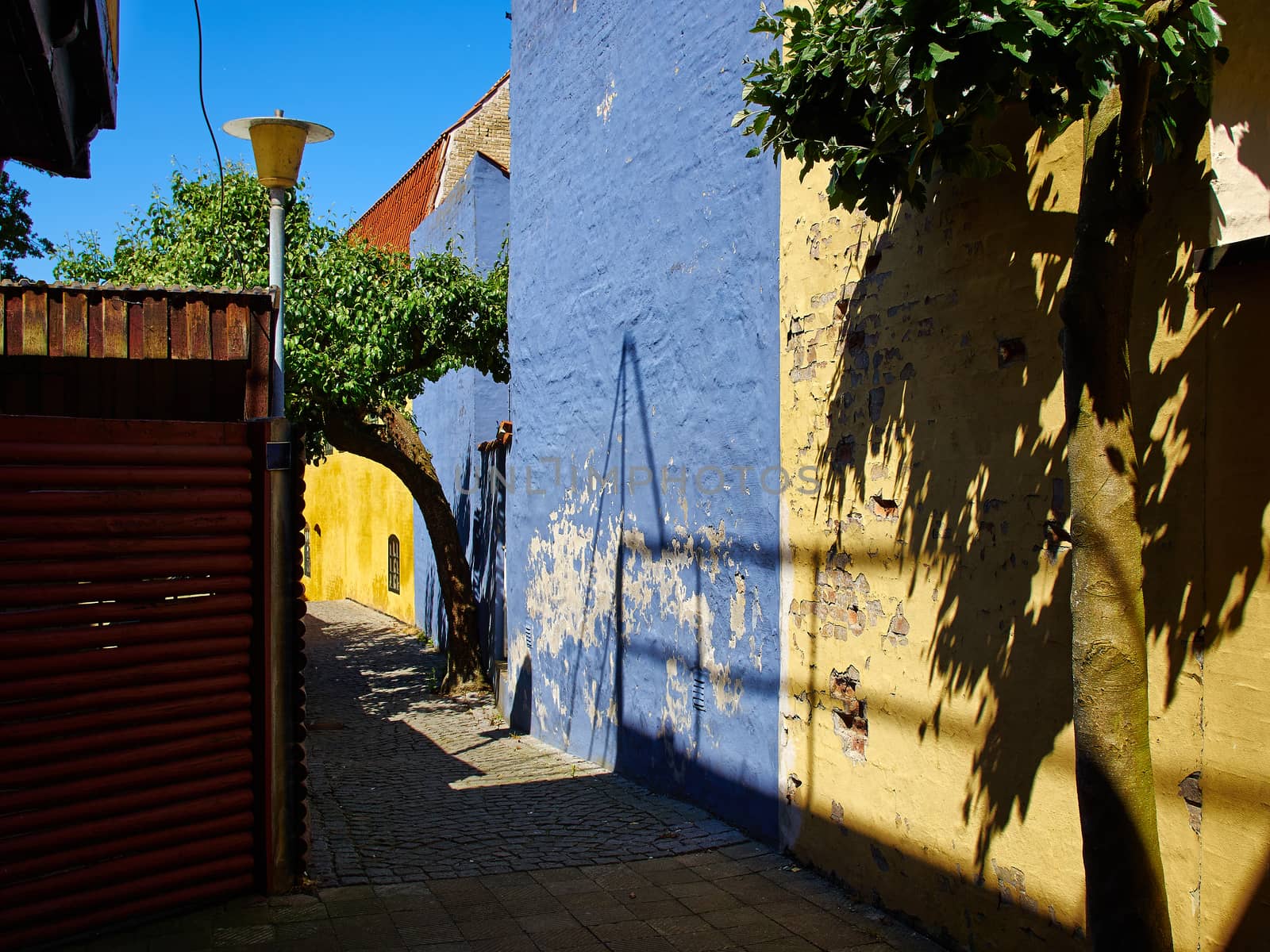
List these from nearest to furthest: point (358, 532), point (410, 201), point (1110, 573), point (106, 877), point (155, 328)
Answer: point (1110, 573), point (106, 877), point (155, 328), point (410, 201), point (358, 532)

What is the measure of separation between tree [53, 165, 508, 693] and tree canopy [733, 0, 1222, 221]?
7.39 meters

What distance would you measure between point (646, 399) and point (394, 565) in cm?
1192

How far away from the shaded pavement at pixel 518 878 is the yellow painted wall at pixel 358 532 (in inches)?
348

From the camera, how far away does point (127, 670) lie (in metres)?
4.42

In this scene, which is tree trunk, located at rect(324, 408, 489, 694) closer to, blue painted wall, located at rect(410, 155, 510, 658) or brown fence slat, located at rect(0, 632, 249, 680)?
blue painted wall, located at rect(410, 155, 510, 658)

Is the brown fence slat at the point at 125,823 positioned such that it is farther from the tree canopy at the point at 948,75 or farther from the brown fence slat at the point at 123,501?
the tree canopy at the point at 948,75

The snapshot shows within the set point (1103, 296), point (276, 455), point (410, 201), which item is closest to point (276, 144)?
point (276, 455)

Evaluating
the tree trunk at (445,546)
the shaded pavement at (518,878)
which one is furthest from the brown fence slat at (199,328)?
the tree trunk at (445,546)

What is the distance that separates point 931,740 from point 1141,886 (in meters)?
1.79

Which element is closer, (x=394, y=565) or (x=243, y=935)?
(x=243, y=935)

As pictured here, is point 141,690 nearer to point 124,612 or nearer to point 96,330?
point 124,612

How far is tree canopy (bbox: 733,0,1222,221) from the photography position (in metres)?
3.04

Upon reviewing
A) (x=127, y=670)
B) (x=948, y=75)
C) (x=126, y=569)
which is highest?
(x=948, y=75)

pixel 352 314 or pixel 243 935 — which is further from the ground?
pixel 352 314
